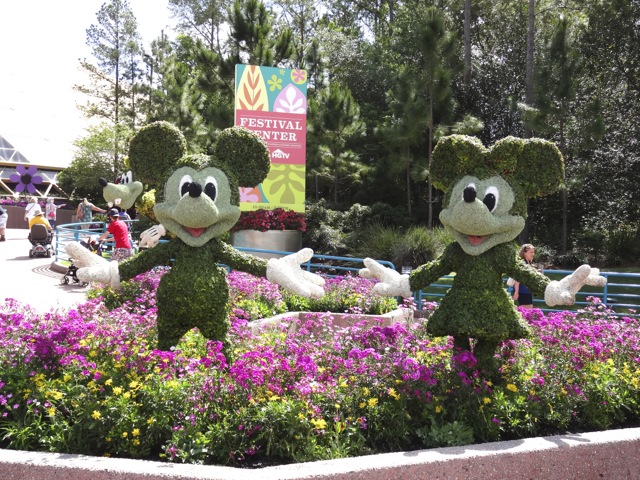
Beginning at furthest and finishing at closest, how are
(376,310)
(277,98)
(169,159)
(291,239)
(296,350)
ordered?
(291,239)
(277,98)
(376,310)
(169,159)
(296,350)

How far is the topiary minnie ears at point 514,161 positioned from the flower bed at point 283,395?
4.20ft

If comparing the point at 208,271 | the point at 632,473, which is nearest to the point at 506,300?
the point at 632,473

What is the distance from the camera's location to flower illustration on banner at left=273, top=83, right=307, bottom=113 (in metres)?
14.5

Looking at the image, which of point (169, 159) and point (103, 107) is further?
point (103, 107)

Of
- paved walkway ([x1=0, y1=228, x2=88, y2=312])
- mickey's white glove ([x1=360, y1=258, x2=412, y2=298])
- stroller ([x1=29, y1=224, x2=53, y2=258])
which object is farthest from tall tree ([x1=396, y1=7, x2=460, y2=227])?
mickey's white glove ([x1=360, y1=258, x2=412, y2=298])

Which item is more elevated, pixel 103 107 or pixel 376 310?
pixel 103 107

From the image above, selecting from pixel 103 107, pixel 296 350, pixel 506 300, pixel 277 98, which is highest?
pixel 103 107

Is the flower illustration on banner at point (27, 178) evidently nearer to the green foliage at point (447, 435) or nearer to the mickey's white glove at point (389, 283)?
the mickey's white glove at point (389, 283)

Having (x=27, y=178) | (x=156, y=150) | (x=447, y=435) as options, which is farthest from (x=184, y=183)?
(x=27, y=178)

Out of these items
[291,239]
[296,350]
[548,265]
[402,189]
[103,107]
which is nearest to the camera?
[296,350]

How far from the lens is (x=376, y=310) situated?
8.11m

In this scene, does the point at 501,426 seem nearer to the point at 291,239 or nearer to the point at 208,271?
the point at 208,271

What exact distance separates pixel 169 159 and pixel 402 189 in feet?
56.6

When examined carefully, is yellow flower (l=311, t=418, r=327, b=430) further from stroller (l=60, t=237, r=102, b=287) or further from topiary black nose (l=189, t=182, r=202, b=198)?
stroller (l=60, t=237, r=102, b=287)
